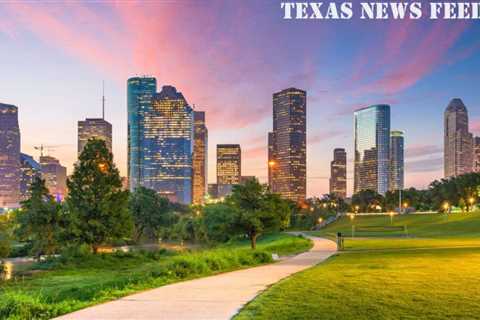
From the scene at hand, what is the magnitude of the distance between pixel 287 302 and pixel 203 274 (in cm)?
646

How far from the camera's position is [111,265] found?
110 ft

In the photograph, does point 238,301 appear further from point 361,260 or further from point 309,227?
point 309,227

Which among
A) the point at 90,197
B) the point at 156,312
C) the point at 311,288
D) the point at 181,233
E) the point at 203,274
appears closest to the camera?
the point at 156,312

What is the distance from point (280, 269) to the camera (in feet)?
58.5

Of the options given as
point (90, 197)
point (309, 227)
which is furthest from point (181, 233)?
point (90, 197)

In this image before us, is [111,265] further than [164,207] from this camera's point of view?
No

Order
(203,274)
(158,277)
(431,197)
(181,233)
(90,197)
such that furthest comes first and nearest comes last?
(431,197), (181,233), (90,197), (203,274), (158,277)

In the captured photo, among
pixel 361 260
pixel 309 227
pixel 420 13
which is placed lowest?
pixel 309 227

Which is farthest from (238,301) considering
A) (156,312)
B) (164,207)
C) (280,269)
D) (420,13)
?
(164,207)

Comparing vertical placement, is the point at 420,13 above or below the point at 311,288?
above

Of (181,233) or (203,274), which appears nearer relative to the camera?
(203,274)

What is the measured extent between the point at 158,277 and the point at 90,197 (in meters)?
25.4

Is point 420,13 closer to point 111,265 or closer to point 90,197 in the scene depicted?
point 111,265

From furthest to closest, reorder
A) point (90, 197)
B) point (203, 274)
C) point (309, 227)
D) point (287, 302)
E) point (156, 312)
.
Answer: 1. point (309, 227)
2. point (90, 197)
3. point (203, 274)
4. point (287, 302)
5. point (156, 312)
